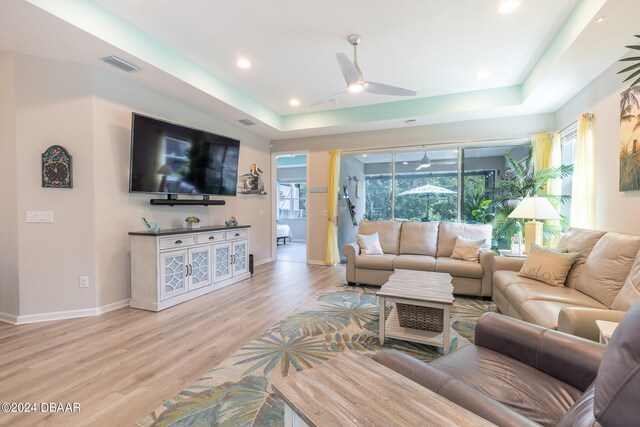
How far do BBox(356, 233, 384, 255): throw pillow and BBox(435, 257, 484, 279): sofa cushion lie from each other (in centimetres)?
93

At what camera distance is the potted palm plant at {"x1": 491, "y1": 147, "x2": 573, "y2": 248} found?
12.9ft

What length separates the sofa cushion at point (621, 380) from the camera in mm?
599

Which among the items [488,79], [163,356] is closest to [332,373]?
[163,356]

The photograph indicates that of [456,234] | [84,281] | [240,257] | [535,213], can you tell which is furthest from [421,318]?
[84,281]

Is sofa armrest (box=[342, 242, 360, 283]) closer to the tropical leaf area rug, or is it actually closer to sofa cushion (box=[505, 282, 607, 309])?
the tropical leaf area rug

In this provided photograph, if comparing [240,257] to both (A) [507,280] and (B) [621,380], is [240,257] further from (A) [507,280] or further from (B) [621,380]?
(B) [621,380]

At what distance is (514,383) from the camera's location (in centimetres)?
129

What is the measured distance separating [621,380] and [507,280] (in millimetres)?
2604

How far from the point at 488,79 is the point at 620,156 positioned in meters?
1.97

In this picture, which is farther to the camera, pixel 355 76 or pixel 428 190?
pixel 428 190

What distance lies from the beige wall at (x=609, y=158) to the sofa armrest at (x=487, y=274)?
111 centimetres

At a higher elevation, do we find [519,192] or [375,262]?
[519,192]

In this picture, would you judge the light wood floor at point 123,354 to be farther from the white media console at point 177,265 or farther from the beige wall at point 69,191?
the beige wall at point 69,191

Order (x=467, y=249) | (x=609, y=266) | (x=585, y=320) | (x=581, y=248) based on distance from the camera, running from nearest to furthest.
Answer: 1. (x=585, y=320)
2. (x=609, y=266)
3. (x=581, y=248)
4. (x=467, y=249)
